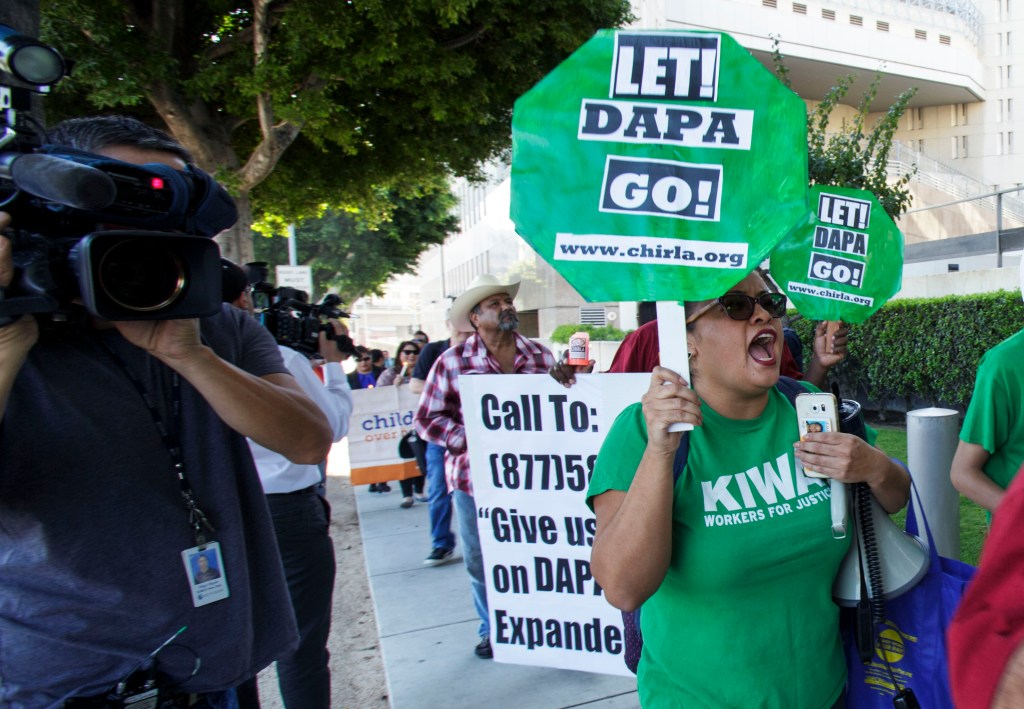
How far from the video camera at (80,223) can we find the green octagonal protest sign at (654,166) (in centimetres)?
66

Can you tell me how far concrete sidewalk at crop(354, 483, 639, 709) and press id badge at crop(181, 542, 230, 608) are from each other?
250 cm

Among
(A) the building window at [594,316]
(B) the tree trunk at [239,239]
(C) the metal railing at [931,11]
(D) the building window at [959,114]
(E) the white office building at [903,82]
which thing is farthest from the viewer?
(D) the building window at [959,114]

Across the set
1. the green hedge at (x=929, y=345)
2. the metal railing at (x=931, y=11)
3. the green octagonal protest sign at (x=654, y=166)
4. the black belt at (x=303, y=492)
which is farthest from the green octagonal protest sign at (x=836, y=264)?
the metal railing at (x=931, y=11)

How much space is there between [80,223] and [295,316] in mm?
2042

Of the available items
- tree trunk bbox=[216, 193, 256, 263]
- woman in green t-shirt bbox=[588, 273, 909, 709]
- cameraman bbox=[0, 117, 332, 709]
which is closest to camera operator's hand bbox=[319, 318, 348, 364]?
cameraman bbox=[0, 117, 332, 709]

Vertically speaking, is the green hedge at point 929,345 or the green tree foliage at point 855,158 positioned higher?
the green tree foliage at point 855,158

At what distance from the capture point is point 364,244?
23906 mm

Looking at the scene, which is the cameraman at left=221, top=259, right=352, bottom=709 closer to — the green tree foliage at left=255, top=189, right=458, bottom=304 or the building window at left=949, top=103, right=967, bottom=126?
the green tree foliage at left=255, top=189, right=458, bottom=304

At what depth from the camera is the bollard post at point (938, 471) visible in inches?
165

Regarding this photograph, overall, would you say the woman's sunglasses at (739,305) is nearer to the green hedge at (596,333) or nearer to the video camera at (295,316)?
the video camera at (295,316)

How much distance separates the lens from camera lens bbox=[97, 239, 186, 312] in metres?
1.29

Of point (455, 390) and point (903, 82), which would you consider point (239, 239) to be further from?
point (903, 82)

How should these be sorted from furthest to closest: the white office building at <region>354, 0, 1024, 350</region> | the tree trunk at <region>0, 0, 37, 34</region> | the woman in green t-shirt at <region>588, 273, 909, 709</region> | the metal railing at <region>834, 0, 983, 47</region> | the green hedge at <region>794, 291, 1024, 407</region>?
1. the metal railing at <region>834, 0, 983, 47</region>
2. the white office building at <region>354, 0, 1024, 350</region>
3. the green hedge at <region>794, 291, 1024, 407</region>
4. the tree trunk at <region>0, 0, 37, 34</region>
5. the woman in green t-shirt at <region>588, 273, 909, 709</region>

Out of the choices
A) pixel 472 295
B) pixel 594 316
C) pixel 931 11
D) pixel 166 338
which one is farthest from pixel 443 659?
pixel 931 11
